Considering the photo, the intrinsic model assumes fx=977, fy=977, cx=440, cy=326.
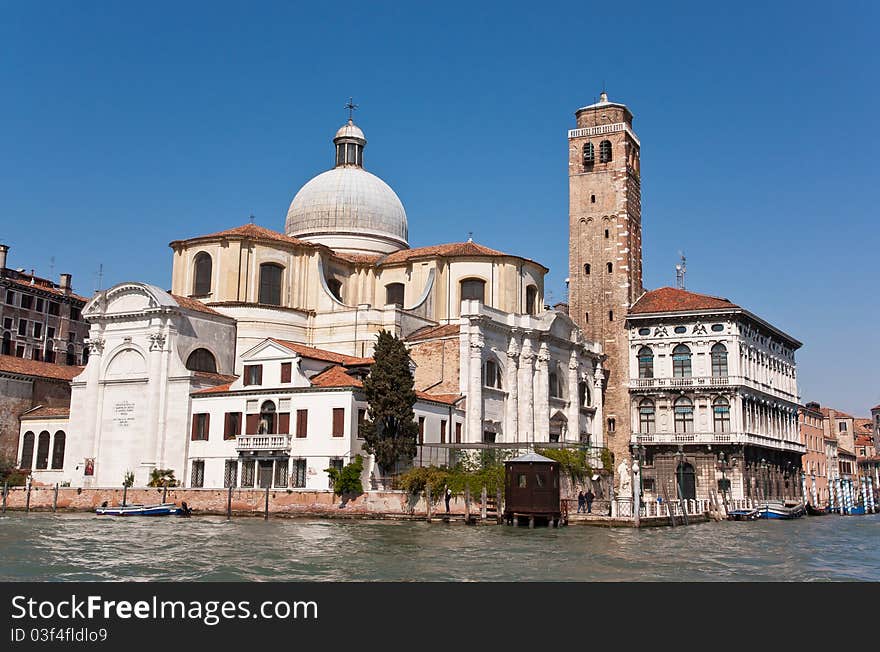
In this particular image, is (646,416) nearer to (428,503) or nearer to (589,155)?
(589,155)

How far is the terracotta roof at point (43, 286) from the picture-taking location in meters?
52.1

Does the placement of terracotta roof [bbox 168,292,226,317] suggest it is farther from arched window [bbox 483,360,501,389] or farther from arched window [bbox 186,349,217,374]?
arched window [bbox 483,360,501,389]

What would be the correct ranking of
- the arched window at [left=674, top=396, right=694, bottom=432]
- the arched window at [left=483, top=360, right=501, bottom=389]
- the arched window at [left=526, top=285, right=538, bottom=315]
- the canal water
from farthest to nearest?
the arched window at [left=526, top=285, right=538, bottom=315]
the arched window at [left=674, top=396, right=694, bottom=432]
the arched window at [left=483, top=360, right=501, bottom=389]
the canal water

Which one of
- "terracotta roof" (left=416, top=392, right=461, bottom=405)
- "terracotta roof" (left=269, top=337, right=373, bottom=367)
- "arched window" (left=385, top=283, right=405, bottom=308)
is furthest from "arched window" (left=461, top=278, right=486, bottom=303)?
"terracotta roof" (left=269, top=337, right=373, bottom=367)

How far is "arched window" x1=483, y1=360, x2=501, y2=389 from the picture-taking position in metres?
41.9

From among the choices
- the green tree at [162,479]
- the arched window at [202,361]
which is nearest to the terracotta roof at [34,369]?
the arched window at [202,361]

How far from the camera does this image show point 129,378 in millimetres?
40094

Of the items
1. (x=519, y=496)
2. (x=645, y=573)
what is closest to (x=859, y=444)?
(x=519, y=496)

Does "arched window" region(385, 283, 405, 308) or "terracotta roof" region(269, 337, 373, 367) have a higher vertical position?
"arched window" region(385, 283, 405, 308)


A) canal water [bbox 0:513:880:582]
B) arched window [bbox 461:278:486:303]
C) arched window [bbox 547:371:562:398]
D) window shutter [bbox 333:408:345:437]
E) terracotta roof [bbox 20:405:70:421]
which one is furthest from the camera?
arched window [bbox 461:278:486:303]

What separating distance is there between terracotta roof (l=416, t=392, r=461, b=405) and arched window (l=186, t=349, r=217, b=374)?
9160mm

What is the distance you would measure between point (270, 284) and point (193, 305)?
15.1 ft

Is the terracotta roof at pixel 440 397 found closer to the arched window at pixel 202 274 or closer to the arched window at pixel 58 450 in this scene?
the arched window at pixel 202 274

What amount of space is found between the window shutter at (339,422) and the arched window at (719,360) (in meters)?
21.1
